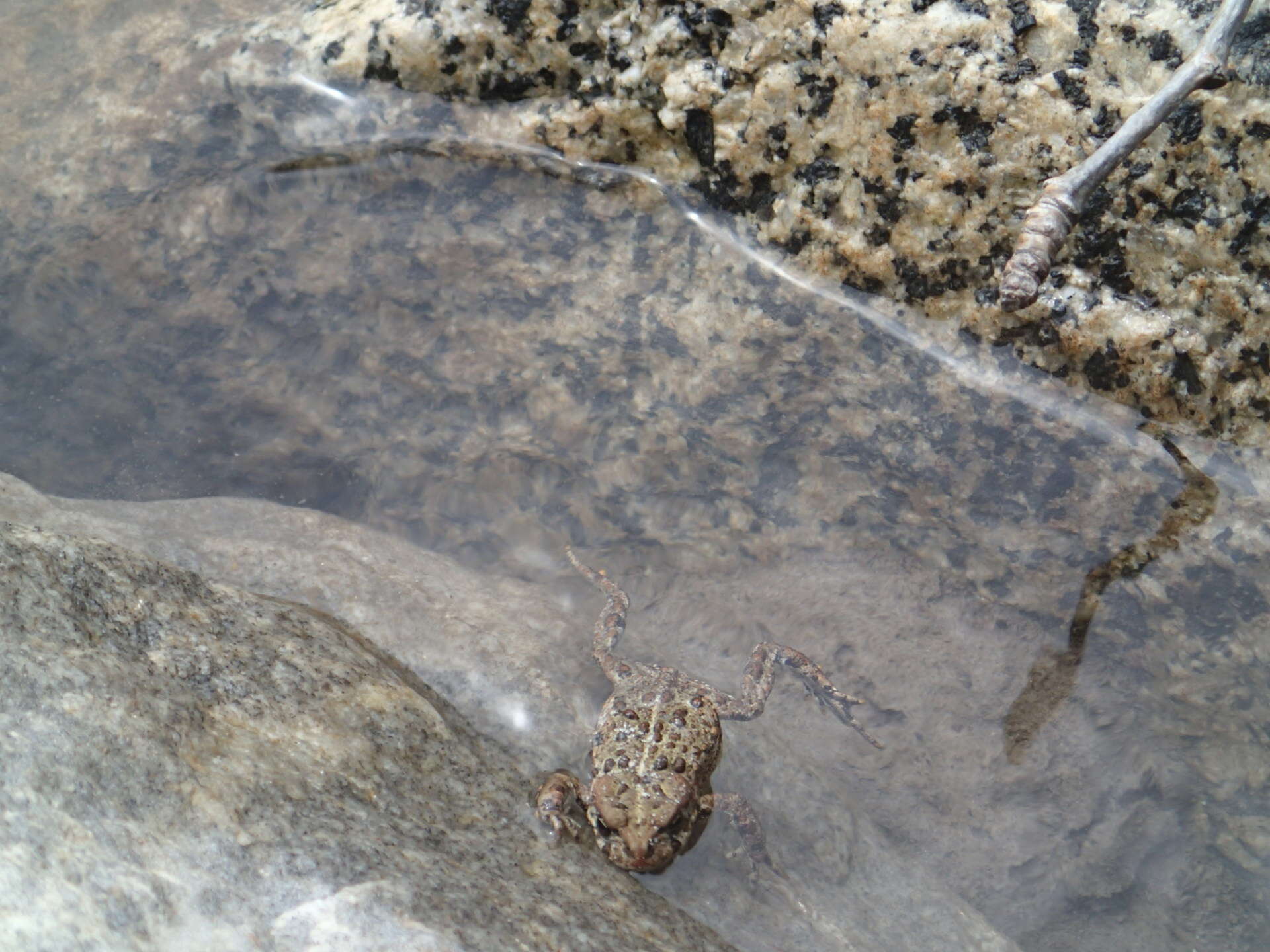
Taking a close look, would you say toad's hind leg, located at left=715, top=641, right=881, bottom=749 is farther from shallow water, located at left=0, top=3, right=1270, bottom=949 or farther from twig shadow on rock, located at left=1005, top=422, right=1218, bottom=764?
twig shadow on rock, located at left=1005, top=422, right=1218, bottom=764

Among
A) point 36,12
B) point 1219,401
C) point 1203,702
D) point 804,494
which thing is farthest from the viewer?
point 36,12

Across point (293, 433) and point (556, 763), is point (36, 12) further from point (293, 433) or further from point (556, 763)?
point (556, 763)

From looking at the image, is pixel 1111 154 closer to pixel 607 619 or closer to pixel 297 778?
pixel 607 619

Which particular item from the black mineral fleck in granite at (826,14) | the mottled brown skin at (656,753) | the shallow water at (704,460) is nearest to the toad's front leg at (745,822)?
the mottled brown skin at (656,753)

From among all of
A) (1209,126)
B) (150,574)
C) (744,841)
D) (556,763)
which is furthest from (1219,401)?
(150,574)

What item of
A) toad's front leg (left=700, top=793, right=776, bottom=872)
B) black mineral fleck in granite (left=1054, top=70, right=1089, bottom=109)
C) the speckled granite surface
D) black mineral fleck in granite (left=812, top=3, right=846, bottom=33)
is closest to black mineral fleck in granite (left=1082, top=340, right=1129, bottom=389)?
the speckled granite surface
